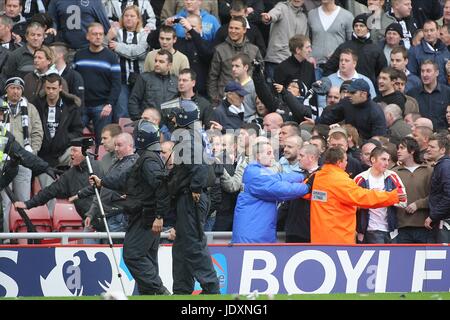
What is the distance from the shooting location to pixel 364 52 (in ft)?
72.3

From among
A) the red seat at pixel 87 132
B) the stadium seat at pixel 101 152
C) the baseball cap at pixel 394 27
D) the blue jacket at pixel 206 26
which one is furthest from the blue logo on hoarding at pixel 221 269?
the baseball cap at pixel 394 27

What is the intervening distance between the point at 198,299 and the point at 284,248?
3520 mm

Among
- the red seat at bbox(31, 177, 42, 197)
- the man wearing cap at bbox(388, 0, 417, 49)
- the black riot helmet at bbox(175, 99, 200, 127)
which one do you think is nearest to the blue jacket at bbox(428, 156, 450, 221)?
the black riot helmet at bbox(175, 99, 200, 127)

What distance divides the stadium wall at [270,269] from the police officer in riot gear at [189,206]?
1.10 metres

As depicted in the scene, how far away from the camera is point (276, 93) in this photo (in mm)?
20609

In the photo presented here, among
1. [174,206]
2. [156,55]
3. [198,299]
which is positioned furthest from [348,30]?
[198,299]

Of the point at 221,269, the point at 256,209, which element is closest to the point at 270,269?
the point at 221,269

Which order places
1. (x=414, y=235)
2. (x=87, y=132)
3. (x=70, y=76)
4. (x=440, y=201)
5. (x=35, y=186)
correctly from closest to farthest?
(x=440, y=201) < (x=414, y=235) < (x=35, y=186) < (x=70, y=76) < (x=87, y=132)

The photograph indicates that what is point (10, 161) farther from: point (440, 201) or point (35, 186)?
point (440, 201)

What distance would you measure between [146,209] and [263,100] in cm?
452

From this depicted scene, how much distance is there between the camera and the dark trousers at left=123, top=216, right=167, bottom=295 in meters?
16.2

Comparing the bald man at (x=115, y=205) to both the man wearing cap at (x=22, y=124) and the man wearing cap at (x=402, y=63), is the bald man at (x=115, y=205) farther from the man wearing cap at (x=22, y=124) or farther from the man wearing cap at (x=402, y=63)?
the man wearing cap at (x=402, y=63)
